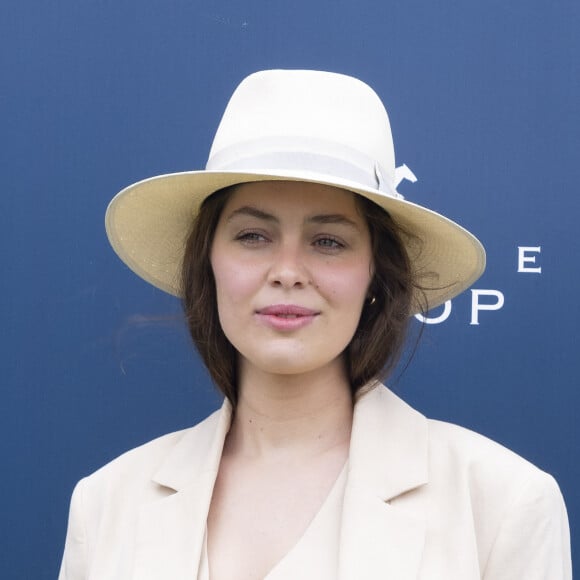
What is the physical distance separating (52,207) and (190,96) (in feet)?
1.07

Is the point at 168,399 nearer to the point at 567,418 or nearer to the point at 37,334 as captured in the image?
the point at 37,334

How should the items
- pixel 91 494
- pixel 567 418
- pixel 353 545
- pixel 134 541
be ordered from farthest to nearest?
pixel 567 418 → pixel 91 494 → pixel 134 541 → pixel 353 545

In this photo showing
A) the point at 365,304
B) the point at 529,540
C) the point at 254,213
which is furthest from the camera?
the point at 365,304

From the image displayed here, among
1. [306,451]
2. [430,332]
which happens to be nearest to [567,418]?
[430,332]

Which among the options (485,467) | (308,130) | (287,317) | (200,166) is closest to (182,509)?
(287,317)

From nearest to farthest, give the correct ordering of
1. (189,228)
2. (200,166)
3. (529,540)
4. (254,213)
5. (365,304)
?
(529,540) < (254,213) < (365,304) < (189,228) < (200,166)

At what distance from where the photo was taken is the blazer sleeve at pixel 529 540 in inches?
55.5

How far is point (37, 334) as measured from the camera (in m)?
2.10

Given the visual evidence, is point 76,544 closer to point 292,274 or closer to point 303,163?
point 292,274

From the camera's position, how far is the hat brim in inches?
59.9

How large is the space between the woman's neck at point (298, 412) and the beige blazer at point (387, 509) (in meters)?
0.05

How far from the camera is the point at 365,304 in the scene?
1632 millimetres

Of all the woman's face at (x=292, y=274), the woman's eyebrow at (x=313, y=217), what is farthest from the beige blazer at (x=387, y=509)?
the woman's eyebrow at (x=313, y=217)

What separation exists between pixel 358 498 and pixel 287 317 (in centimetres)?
25
